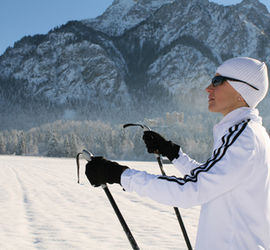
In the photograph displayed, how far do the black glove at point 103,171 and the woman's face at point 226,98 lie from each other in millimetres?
707

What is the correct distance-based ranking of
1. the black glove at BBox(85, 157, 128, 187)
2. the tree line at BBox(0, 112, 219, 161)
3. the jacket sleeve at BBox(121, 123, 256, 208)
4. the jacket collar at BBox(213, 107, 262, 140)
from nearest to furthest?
the jacket sleeve at BBox(121, 123, 256, 208) < the jacket collar at BBox(213, 107, 262, 140) < the black glove at BBox(85, 157, 128, 187) < the tree line at BBox(0, 112, 219, 161)

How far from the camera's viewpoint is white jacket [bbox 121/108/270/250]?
149 centimetres

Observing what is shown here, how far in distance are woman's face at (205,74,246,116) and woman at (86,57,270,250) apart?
0.07 ft

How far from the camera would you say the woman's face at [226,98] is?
178 centimetres

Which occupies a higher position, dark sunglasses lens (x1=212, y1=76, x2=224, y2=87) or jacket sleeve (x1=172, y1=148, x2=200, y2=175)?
dark sunglasses lens (x1=212, y1=76, x2=224, y2=87)

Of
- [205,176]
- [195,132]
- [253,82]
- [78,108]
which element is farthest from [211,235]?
[78,108]

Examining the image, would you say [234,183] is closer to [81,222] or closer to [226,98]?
[226,98]

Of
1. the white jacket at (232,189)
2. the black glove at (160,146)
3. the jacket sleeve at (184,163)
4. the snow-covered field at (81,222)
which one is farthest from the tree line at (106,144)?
the white jacket at (232,189)

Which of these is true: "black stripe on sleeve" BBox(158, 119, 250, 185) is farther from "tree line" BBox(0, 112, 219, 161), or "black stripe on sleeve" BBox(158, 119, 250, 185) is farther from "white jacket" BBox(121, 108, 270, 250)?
"tree line" BBox(0, 112, 219, 161)

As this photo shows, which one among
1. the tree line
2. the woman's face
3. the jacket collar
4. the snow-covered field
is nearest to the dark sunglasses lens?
the woman's face

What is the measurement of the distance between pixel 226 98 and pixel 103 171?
88cm

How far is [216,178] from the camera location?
4.86 ft

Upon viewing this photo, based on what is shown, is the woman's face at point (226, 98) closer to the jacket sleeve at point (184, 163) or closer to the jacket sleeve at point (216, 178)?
the jacket sleeve at point (216, 178)

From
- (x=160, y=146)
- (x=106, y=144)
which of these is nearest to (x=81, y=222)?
(x=160, y=146)
